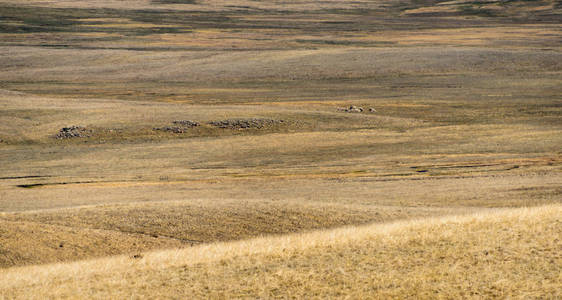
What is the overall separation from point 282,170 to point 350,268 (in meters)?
23.3

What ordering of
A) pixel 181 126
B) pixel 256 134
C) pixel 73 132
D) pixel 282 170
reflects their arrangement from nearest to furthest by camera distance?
pixel 282 170 < pixel 73 132 < pixel 256 134 < pixel 181 126

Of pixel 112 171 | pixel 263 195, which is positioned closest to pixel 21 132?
pixel 112 171

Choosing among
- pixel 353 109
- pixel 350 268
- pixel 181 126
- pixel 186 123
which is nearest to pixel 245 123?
pixel 186 123

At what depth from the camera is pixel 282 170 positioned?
3884cm

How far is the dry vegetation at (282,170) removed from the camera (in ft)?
51.2

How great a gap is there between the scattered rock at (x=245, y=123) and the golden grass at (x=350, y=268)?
37446 millimetres

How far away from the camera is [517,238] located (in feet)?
56.2

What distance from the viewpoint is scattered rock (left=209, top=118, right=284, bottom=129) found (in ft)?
185

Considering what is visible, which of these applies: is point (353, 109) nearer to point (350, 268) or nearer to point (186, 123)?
point (186, 123)

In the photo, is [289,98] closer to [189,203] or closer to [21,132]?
[21,132]

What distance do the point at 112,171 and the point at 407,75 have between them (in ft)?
185

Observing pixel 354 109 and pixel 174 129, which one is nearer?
pixel 174 129

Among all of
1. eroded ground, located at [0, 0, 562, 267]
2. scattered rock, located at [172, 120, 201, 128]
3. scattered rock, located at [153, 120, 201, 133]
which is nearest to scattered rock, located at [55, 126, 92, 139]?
eroded ground, located at [0, 0, 562, 267]

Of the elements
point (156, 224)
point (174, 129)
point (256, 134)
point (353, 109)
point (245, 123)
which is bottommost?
point (353, 109)
